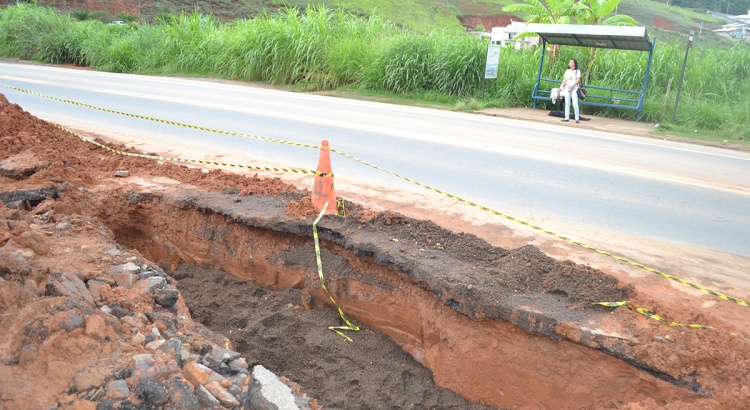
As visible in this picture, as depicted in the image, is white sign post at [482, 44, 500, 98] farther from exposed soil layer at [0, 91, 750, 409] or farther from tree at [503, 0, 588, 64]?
exposed soil layer at [0, 91, 750, 409]

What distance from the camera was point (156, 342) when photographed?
3248 mm

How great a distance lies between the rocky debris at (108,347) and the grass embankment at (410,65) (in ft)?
40.4

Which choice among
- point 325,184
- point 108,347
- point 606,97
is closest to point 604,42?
point 606,97

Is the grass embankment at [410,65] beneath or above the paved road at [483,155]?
above

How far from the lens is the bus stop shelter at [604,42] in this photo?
13469 mm

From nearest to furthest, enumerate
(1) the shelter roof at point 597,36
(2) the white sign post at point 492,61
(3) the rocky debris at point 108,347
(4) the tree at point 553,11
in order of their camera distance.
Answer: (3) the rocky debris at point 108,347 → (1) the shelter roof at point 597,36 → (2) the white sign post at point 492,61 → (4) the tree at point 553,11

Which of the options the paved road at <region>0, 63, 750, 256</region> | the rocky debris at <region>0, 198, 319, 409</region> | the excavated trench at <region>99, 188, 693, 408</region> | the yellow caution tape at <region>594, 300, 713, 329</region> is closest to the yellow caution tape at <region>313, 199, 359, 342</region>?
the excavated trench at <region>99, 188, 693, 408</region>

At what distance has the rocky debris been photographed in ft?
9.20

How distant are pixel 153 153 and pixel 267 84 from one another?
38.3 feet

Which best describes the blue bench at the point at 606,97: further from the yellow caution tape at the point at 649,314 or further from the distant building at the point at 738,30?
the distant building at the point at 738,30

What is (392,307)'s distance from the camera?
4.52 metres

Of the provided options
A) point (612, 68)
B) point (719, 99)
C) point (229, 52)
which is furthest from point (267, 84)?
point (719, 99)

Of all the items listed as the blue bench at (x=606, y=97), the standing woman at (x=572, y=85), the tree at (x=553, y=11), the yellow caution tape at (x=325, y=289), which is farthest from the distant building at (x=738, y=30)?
the yellow caution tape at (x=325, y=289)

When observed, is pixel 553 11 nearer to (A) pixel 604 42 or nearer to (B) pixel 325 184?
(A) pixel 604 42
